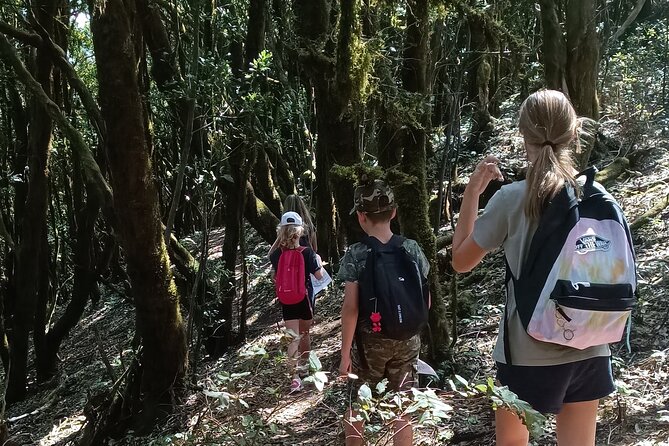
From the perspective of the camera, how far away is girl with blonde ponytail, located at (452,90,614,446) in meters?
2.46

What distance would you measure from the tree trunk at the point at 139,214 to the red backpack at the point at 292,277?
41.0 inches

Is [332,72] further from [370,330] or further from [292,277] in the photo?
[370,330]

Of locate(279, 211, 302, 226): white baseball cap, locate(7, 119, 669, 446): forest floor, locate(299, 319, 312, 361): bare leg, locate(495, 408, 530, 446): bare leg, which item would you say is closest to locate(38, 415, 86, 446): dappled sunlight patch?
locate(7, 119, 669, 446): forest floor

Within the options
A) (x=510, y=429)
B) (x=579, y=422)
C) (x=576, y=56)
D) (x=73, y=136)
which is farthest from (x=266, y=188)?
(x=579, y=422)

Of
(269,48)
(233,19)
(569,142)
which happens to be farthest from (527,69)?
(569,142)

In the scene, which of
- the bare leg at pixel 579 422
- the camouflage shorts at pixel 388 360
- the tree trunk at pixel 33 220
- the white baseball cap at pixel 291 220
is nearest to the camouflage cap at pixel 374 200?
the camouflage shorts at pixel 388 360

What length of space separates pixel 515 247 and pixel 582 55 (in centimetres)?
430

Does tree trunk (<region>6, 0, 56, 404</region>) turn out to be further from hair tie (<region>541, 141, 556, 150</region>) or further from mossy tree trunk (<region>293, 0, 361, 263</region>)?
hair tie (<region>541, 141, 556, 150</region>)

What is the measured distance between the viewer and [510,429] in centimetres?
269

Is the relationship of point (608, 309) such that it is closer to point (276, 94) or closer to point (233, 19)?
point (233, 19)

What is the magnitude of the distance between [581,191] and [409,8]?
9.26ft

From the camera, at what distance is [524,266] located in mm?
2484

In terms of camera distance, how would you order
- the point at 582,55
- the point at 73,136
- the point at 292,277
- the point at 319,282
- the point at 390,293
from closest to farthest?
the point at 390,293 → the point at 582,55 → the point at 292,277 → the point at 319,282 → the point at 73,136

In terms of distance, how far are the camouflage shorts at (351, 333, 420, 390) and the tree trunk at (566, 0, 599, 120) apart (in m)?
3.54
